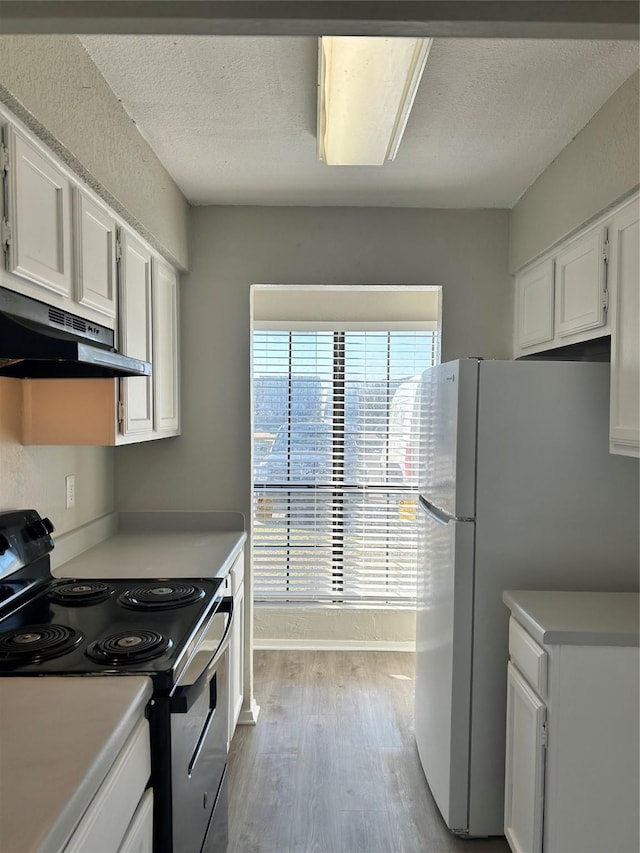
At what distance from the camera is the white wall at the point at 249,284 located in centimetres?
291

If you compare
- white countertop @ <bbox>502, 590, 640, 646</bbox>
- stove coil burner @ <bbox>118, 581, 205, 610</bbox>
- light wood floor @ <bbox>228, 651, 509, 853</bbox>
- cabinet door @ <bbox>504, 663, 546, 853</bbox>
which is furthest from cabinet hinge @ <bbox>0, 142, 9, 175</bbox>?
light wood floor @ <bbox>228, 651, 509, 853</bbox>

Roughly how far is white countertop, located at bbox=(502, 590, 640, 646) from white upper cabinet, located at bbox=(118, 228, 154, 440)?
1.49 metres

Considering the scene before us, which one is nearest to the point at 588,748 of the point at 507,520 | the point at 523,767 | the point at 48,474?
the point at 523,767

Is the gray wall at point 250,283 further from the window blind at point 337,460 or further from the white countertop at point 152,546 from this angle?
the window blind at point 337,460

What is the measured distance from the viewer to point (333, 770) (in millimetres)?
2508

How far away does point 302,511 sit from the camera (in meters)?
3.84

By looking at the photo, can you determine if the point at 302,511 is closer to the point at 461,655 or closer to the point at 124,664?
the point at 461,655

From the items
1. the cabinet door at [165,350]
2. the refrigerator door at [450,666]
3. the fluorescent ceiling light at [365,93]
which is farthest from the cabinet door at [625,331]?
the cabinet door at [165,350]

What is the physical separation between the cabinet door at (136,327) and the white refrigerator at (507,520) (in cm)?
117

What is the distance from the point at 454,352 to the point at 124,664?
213cm

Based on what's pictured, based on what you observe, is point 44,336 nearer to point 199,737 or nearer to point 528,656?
point 199,737

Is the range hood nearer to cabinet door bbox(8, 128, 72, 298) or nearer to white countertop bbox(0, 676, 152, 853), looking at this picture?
cabinet door bbox(8, 128, 72, 298)

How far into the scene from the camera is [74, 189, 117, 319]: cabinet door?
1.72 m

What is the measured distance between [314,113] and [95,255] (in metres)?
0.88
